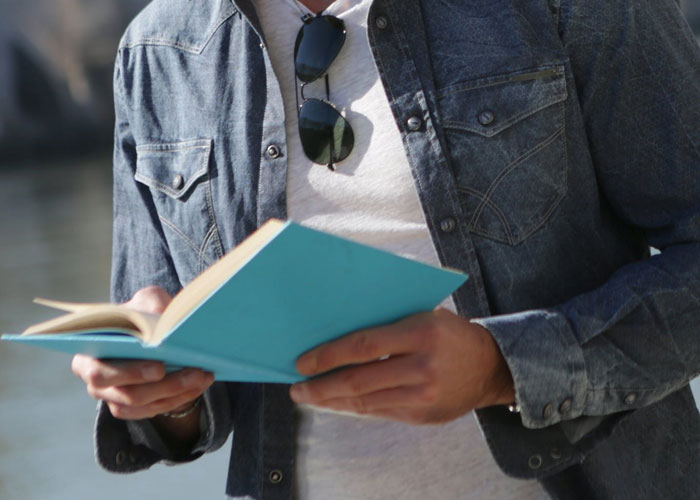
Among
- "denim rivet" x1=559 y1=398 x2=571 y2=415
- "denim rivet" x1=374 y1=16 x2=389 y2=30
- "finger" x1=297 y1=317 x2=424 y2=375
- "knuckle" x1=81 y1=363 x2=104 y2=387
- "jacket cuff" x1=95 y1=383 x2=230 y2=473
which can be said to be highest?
"denim rivet" x1=374 y1=16 x2=389 y2=30

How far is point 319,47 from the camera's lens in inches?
50.1

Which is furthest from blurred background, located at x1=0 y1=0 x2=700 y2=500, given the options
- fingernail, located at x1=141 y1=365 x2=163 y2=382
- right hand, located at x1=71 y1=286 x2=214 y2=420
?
fingernail, located at x1=141 y1=365 x2=163 y2=382

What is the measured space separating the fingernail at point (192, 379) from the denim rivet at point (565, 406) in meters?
0.35

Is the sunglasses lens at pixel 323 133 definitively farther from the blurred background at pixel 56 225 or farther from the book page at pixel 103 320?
the blurred background at pixel 56 225

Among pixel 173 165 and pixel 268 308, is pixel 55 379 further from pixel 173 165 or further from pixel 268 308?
pixel 268 308

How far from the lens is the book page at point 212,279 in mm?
906

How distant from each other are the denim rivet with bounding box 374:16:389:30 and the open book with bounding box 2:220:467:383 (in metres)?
0.36

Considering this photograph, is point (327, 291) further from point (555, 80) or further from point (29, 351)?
point (29, 351)

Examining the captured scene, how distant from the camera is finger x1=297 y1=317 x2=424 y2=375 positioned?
3.29ft

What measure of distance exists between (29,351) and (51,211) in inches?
98.0

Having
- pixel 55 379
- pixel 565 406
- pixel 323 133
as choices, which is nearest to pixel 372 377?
pixel 565 406

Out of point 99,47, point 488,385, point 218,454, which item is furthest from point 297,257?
point 99,47

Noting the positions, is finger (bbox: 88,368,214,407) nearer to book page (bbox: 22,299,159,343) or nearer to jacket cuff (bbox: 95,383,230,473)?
book page (bbox: 22,299,159,343)

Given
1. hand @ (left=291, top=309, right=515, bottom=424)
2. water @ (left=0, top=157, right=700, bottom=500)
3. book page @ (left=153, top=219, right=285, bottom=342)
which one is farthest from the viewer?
water @ (left=0, top=157, right=700, bottom=500)
